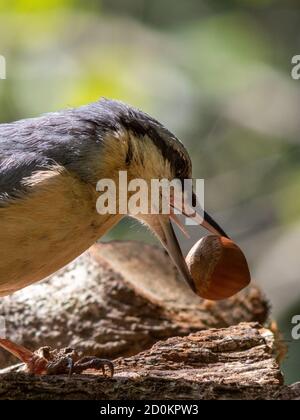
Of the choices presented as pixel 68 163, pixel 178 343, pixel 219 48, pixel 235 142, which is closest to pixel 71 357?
pixel 178 343

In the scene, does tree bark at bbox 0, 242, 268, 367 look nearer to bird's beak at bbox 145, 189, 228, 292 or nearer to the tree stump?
the tree stump

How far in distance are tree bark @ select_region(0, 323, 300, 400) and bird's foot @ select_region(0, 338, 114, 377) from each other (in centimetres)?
4

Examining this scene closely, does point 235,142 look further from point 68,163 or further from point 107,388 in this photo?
point 107,388

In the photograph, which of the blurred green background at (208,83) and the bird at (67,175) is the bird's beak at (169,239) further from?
the blurred green background at (208,83)

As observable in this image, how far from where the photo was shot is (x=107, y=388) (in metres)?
3.08

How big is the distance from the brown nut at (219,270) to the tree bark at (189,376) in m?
0.19

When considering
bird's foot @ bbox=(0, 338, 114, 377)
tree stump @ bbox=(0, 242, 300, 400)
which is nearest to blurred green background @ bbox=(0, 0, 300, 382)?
tree stump @ bbox=(0, 242, 300, 400)

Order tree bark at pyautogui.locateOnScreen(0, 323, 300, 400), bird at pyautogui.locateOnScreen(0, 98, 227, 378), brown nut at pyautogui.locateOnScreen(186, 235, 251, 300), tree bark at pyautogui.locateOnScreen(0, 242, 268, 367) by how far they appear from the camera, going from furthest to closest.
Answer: tree bark at pyautogui.locateOnScreen(0, 242, 268, 367)
brown nut at pyautogui.locateOnScreen(186, 235, 251, 300)
bird at pyautogui.locateOnScreen(0, 98, 227, 378)
tree bark at pyautogui.locateOnScreen(0, 323, 300, 400)

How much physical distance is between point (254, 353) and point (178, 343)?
10.7 inches

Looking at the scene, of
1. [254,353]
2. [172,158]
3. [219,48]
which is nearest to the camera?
[254,353]

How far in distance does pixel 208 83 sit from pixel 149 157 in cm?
240

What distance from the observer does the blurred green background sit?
18.6 ft

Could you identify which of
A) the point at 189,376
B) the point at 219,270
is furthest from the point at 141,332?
the point at 189,376
